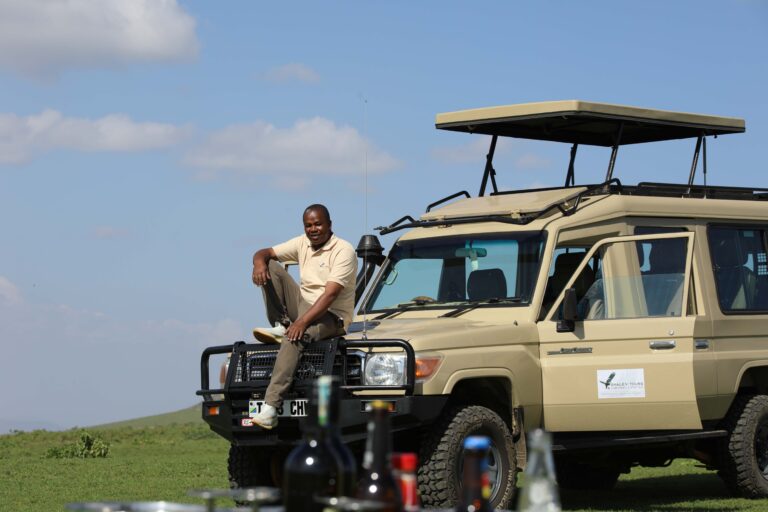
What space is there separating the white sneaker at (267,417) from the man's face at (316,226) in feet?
4.88

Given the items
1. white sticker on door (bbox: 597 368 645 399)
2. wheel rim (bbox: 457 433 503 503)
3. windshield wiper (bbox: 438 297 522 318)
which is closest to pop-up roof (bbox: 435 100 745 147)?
windshield wiper (bbox: 438 297 522 318)

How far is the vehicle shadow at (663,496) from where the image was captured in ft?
34.9

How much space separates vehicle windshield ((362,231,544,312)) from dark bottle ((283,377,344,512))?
689 centimetres

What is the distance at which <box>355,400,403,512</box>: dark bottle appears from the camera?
3.44 meters

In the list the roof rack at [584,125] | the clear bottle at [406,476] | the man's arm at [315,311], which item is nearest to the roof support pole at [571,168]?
the roof rack at [584,125]

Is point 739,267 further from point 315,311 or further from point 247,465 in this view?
point 247,465

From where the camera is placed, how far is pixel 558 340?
10141 millimetres

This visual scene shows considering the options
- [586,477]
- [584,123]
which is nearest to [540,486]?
[584,123]

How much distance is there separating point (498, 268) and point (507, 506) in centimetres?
209

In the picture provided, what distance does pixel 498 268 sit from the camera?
10.7 metres

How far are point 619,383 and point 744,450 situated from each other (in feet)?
5.37

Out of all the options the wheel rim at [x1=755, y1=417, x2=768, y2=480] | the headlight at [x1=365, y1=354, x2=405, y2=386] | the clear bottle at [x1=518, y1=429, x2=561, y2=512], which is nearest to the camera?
the clear bottle at [x1=518, y1=429, x2=561, y2=512]

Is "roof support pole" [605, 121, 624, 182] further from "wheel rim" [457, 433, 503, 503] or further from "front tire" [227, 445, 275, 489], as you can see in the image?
"front tire" [227, 445, 275, 489]

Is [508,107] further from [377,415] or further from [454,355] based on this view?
[377,415]
